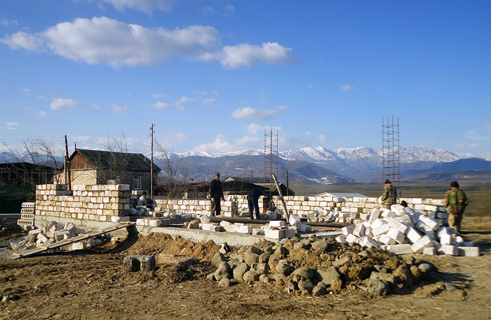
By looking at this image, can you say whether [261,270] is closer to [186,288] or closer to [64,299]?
[186,288]

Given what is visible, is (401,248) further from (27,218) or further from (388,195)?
(27,218)

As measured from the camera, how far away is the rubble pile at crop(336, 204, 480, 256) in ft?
25.4

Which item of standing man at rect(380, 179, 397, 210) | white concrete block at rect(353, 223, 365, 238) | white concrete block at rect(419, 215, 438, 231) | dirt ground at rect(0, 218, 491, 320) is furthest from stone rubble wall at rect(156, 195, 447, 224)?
white concrete block at rect(353, 223, 365, 238)

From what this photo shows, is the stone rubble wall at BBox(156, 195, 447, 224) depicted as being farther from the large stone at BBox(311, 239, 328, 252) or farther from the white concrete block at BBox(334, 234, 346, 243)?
the large stone at BBox(311, 239, 328, 252)

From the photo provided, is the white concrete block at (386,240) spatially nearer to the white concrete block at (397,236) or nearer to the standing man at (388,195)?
the white concrete block at (397,236)

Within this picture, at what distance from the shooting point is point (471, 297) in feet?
17.8

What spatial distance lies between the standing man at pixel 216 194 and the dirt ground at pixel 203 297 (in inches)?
230

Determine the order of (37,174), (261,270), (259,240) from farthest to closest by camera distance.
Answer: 1. (37,174)
2. (259,240)
3. (261,270)

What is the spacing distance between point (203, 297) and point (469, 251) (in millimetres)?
5398

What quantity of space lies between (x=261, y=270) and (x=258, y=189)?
6546 mm

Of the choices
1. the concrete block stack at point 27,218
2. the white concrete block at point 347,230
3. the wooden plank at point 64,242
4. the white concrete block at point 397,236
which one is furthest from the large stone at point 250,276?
the concrete block stack at point 27,218

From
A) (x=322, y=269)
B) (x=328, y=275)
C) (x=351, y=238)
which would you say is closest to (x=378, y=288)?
(x=328, y=275)

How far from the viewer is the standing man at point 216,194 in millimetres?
13930

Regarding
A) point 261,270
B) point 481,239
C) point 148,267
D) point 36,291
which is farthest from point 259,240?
point 481,239
